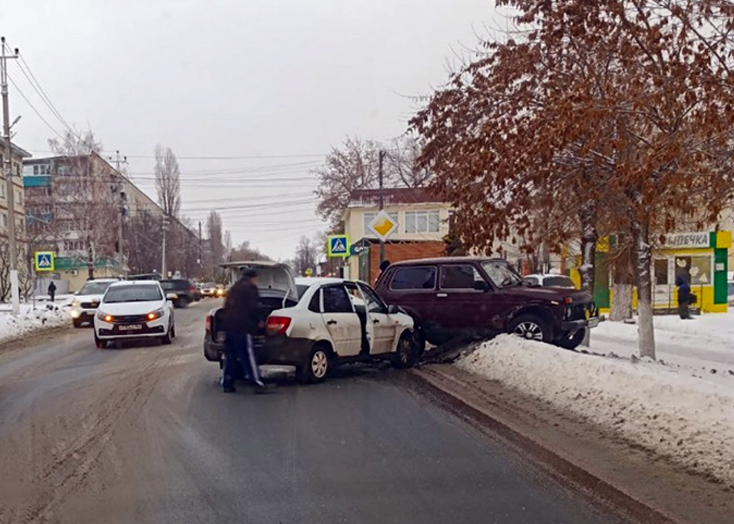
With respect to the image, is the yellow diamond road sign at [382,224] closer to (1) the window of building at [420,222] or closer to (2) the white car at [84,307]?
(2) the white car at [84,307]

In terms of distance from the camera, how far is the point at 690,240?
89.1 ft

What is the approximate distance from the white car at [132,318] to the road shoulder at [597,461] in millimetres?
9856

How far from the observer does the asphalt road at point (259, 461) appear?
17.4ft

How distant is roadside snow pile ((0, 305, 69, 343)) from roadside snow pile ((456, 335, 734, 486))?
1593 centimetres

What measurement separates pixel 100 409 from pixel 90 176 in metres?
48.8

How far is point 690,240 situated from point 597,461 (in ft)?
75.4

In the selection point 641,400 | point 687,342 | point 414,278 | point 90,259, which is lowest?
point 687,342

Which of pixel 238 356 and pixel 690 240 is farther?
pixel 690 240

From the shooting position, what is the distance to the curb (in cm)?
526

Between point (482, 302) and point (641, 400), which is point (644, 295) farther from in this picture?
point (641, 400)

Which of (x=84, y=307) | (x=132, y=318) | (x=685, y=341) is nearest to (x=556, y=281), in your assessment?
(x=685, y=341)

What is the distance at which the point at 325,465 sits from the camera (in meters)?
6.56

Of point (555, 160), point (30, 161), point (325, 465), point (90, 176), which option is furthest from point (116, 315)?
point (30, 161)

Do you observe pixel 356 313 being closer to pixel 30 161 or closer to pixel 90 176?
pixel 90 176
